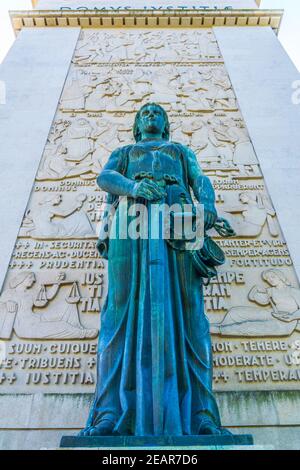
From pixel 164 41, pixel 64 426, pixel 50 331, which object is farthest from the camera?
pixel 164 41

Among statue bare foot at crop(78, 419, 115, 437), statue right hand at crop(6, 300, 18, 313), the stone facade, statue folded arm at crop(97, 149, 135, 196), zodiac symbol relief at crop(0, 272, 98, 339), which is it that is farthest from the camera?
statue right hand at crop(6, 300, 18, 313)

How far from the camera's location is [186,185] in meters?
3.82

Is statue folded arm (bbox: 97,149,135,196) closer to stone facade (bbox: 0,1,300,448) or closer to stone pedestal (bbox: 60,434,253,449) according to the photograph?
stone facade (bbox: 0,1,300,448)

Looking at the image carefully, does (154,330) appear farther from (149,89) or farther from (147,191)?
(149,89)

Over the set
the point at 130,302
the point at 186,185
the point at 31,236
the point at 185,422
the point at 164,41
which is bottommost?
the point at 185,422

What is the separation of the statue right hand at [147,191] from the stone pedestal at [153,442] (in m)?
1.75

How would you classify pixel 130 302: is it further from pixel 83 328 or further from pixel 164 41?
pixel 164 41

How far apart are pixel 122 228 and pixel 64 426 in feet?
6.46

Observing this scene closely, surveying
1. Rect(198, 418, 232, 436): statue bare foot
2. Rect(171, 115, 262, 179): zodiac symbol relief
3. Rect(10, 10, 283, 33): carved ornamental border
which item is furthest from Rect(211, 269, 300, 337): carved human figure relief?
Rect(10, 10, 283, 33): carved ornamental border

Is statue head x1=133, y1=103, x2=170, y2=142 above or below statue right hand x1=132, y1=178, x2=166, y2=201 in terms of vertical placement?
above

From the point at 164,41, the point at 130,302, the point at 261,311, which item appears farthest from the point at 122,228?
the point at 164,41

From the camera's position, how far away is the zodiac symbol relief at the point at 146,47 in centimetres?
881

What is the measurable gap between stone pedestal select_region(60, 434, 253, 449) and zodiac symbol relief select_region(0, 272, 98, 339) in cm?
208

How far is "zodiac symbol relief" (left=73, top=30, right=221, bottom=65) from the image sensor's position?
347 inches
